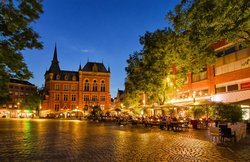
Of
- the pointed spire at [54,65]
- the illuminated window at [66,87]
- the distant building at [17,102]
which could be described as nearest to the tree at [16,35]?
the illuminated window at [66,87]

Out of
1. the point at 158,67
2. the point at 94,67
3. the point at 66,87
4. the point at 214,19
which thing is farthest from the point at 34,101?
the point at 214,19

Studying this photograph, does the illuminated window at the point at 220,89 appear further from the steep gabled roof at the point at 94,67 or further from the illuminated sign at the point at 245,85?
the steep gabled roof at the point at 94,67

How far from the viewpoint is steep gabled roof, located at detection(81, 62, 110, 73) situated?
282 ft

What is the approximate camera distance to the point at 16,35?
11125 mm

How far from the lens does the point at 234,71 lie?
2831 cm

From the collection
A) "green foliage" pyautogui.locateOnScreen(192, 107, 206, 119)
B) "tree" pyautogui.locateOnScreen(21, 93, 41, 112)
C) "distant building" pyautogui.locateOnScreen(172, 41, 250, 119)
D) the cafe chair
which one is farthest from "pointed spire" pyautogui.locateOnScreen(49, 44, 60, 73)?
the cafe chair

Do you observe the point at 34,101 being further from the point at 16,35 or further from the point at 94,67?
the point at 16,35

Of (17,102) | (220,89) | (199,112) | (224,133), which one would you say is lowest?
(224,133)

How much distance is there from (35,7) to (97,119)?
115 feet

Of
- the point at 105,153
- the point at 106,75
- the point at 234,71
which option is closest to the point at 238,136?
the point at 105,153

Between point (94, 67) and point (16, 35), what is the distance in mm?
74980

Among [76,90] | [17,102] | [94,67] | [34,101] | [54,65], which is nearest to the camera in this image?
[34,101]

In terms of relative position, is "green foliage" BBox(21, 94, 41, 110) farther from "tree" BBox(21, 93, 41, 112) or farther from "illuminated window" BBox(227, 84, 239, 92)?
"illuminated window" BBox(227, 84, 239, 92)

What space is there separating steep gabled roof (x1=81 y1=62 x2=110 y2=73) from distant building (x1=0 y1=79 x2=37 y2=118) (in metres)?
24.4
